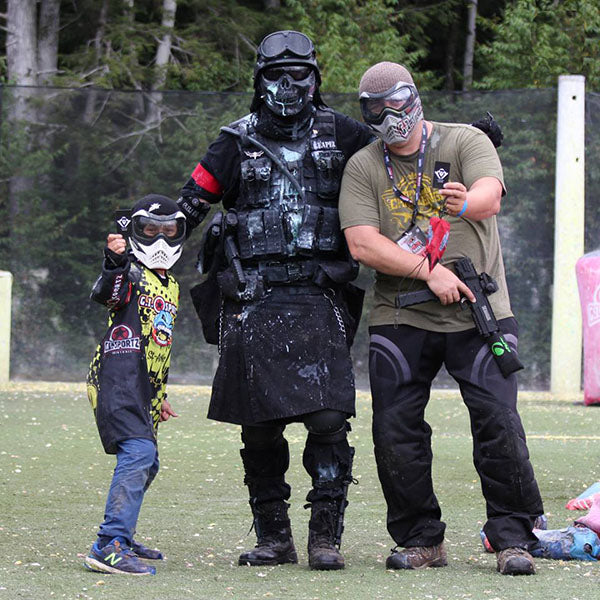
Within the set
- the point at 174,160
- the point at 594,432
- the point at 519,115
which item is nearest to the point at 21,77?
the point at 174,160

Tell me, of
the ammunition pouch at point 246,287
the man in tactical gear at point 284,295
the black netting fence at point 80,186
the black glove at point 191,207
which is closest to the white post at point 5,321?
the black netting fence at point 80,186

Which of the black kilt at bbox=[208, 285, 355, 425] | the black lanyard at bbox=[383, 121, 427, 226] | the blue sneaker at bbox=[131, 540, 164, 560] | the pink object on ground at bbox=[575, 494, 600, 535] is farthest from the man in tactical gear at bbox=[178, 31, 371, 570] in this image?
the pink object on ground at bbox=[575, 494, 600, 535]

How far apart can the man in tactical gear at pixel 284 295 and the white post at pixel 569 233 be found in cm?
753

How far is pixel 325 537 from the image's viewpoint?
4.91m

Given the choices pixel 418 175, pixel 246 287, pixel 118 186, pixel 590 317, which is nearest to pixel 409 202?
pixel 418 175

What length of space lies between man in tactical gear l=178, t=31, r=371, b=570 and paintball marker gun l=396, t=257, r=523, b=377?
0.41 metres

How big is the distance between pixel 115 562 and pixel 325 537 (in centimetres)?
80

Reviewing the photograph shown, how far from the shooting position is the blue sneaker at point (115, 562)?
4660 millimetres

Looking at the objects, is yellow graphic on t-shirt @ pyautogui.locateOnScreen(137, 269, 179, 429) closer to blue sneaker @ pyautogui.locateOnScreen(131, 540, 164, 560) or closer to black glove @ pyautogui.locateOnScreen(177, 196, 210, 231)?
black glove @ pyautogui.locateOnScreen(177, 196, 210, 231)

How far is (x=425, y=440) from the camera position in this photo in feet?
16.5

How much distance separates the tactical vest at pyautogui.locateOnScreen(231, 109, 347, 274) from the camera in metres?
5.00

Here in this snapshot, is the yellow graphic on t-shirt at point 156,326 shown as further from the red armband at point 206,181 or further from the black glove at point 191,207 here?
the red armband at point 206,181

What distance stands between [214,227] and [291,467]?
283 centimetres

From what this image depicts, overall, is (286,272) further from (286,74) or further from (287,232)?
A: (286,74)
